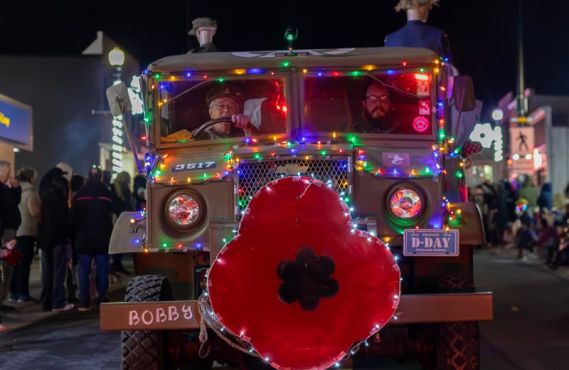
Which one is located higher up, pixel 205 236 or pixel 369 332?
pixel 205 236

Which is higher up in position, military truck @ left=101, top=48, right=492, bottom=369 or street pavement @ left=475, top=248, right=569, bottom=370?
military truck @ left=101, top=48, right=492, bottom=369

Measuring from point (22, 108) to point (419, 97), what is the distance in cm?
1451

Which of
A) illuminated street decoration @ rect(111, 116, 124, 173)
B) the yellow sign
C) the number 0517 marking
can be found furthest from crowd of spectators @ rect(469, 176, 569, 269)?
illuminated street decoration @ rect(111, 116, 124, 173)

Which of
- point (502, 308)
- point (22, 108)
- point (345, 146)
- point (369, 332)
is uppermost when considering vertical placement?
point (22, 108)

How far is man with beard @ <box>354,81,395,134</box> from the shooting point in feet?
21.1

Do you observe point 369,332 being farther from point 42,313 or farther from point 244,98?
point 42,313

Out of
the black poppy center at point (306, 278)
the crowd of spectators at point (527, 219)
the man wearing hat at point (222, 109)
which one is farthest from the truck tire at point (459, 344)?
the crowd of spectators at point (527, 219)

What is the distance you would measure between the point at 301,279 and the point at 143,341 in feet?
4.98

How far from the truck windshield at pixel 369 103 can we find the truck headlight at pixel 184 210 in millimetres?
1168

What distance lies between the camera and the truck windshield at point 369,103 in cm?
639

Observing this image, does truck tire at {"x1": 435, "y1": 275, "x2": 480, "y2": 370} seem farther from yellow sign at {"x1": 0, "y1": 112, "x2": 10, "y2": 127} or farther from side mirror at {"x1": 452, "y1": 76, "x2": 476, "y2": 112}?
yellow sign at {"x1": 0, "y1": 112, "x2": 10, "y2": 127}

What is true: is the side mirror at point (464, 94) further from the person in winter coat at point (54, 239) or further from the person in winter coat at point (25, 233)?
the person in winter coat at point (25, 233)

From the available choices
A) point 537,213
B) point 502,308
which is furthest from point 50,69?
point 502,308

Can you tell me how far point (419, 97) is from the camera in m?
6.41
